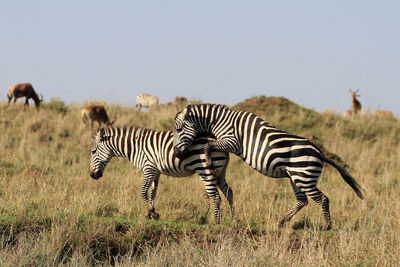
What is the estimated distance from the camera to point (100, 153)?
9.48 metres

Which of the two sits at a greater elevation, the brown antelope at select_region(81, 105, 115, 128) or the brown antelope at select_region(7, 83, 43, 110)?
the brown antelope at select_region(7, 83, 43, 110)

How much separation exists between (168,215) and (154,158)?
103cm

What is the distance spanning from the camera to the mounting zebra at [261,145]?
316 inches

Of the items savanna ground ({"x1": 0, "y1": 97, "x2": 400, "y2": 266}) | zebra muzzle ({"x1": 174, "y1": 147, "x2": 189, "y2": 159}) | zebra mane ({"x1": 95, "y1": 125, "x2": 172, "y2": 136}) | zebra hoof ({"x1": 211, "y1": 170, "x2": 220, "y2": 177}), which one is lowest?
savanna ground ({"x1": 0, "y1": 97, "x2": 400, "y2": 266})

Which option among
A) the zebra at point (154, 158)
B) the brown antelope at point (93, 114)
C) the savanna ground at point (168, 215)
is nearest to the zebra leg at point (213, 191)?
the zebra at point (154, 158)

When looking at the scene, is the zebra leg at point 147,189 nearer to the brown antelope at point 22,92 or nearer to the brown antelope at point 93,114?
the brown antelope at point 93,114

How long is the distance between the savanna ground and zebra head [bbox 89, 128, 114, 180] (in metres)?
0.42

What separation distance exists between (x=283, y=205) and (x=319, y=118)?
10.7m

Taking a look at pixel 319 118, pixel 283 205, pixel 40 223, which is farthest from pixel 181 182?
pixel 319 118

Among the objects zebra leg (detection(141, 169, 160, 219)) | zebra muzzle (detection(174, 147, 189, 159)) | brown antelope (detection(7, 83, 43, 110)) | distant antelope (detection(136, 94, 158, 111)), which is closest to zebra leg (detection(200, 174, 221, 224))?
zebra muzzle (detection(174, 147, 189, 159))

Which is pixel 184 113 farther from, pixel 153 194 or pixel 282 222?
pixel 282 222

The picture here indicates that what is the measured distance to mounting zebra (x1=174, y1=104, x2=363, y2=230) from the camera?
8.02 m

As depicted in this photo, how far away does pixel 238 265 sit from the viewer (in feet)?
18.3

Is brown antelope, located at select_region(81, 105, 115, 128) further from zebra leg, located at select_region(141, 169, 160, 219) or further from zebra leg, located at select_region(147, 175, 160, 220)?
zebra leg, located at select_region(141, 169, 160, 219)
